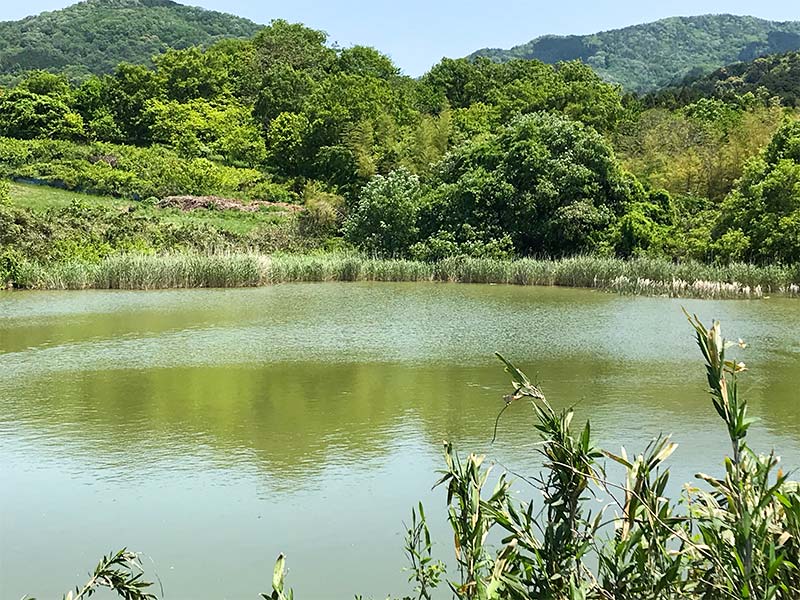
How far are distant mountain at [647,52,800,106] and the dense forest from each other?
2.08 metres

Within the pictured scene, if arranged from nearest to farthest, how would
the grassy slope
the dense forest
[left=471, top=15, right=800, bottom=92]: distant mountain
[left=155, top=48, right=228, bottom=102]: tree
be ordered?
the dense forest → the grassy slope → [left=155, top=48, right=228, bottom=102]: tree → [left=471, top=15, right=800, bottom=92]: distant mountain

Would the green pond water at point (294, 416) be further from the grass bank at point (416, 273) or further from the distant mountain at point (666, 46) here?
the distant mountain at point (666, 46)

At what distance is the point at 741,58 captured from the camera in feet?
311

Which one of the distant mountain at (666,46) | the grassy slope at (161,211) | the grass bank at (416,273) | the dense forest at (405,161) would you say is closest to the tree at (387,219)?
the dense forest at (405,161)

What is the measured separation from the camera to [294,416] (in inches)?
290

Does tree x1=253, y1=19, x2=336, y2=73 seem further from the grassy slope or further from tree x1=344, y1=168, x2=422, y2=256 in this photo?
tree x1=344, y1=168, x2=422, y2=256

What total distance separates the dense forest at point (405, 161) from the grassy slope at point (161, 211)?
1.38 ft

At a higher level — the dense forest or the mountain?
the mountain

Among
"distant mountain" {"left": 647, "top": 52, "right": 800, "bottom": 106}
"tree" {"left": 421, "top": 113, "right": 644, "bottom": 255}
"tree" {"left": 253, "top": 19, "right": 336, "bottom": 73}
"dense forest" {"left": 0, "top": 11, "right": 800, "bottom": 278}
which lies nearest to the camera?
"dense forest" {"left": 0, "top": 11, "right": 800, "bottom": 278}

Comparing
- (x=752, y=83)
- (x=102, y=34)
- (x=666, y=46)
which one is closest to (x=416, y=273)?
(x=752, y=83)

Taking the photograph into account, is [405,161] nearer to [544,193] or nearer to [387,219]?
[387,219]

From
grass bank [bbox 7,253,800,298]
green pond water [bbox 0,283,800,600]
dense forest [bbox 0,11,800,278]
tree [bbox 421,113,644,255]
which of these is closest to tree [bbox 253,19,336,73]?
dense forest [bbox 0,11,800,278]

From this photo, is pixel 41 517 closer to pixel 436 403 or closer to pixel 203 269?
pixel 436 403

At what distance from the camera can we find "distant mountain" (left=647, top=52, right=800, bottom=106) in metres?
37.0
